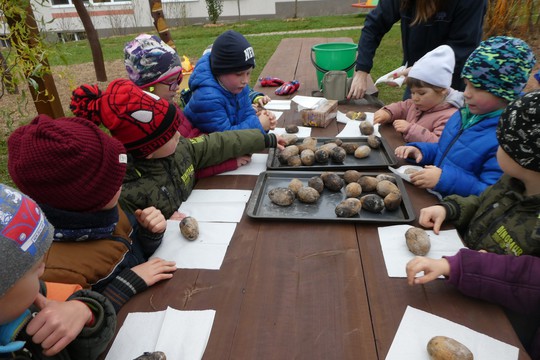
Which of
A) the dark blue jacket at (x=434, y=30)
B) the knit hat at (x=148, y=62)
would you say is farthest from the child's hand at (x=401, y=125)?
the knit hat at (x=148, y=62)

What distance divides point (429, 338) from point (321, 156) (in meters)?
1.16

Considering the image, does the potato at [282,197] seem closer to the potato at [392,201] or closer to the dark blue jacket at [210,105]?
the potato at [392,201]

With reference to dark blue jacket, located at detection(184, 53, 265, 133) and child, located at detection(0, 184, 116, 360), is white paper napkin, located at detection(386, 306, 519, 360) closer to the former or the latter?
child, located at detection(0, 184, 116, 360)

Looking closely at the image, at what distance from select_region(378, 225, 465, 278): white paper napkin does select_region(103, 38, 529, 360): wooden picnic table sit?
3 centimetres

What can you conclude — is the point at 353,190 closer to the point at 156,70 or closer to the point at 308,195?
the point at 308,195

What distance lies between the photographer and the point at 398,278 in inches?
49.5

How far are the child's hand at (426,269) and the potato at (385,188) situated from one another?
0.53 m

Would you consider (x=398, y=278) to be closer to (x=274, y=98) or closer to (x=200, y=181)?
(x=200, y=181)

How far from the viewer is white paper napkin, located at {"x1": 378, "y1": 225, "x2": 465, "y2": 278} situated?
131 centimetres

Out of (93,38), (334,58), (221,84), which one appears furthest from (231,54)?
(93,38)

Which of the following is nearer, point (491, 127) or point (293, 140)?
point (491, 127)

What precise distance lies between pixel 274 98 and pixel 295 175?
1646 millimetres

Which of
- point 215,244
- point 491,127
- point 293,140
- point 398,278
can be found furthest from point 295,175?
point 491,127

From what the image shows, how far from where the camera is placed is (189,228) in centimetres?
150
